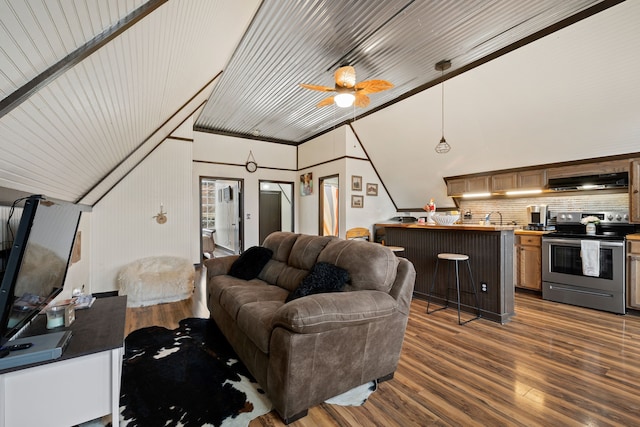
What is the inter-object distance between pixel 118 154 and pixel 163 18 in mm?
2068

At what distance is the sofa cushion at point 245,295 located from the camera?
2.30 meters

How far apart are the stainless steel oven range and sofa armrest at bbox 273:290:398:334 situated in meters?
3.51

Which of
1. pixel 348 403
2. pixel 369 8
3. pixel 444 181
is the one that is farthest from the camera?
pixel 444 181

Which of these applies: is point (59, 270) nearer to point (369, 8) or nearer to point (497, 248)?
point (369, 8)

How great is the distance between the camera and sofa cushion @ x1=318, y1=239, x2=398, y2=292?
6.66 feet

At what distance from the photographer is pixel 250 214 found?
22.0ft

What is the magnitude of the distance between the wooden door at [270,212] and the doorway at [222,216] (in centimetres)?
73

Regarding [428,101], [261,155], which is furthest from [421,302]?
[261,155]

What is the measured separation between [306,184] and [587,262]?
5.32 m

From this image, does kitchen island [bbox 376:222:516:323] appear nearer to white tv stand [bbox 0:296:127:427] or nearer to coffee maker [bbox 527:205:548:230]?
coffee maker [bbox 527:205:548:230]

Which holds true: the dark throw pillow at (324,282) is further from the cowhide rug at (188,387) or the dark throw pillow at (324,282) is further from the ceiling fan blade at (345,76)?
the ceiling fan blade at (345,76)

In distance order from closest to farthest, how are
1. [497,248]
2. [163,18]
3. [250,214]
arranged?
[163,18] → [497,248] → [250,214]

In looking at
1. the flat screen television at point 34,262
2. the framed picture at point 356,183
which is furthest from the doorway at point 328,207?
the flat screen television at point 34,262

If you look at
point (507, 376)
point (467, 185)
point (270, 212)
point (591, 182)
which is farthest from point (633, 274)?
point (270, 212)
